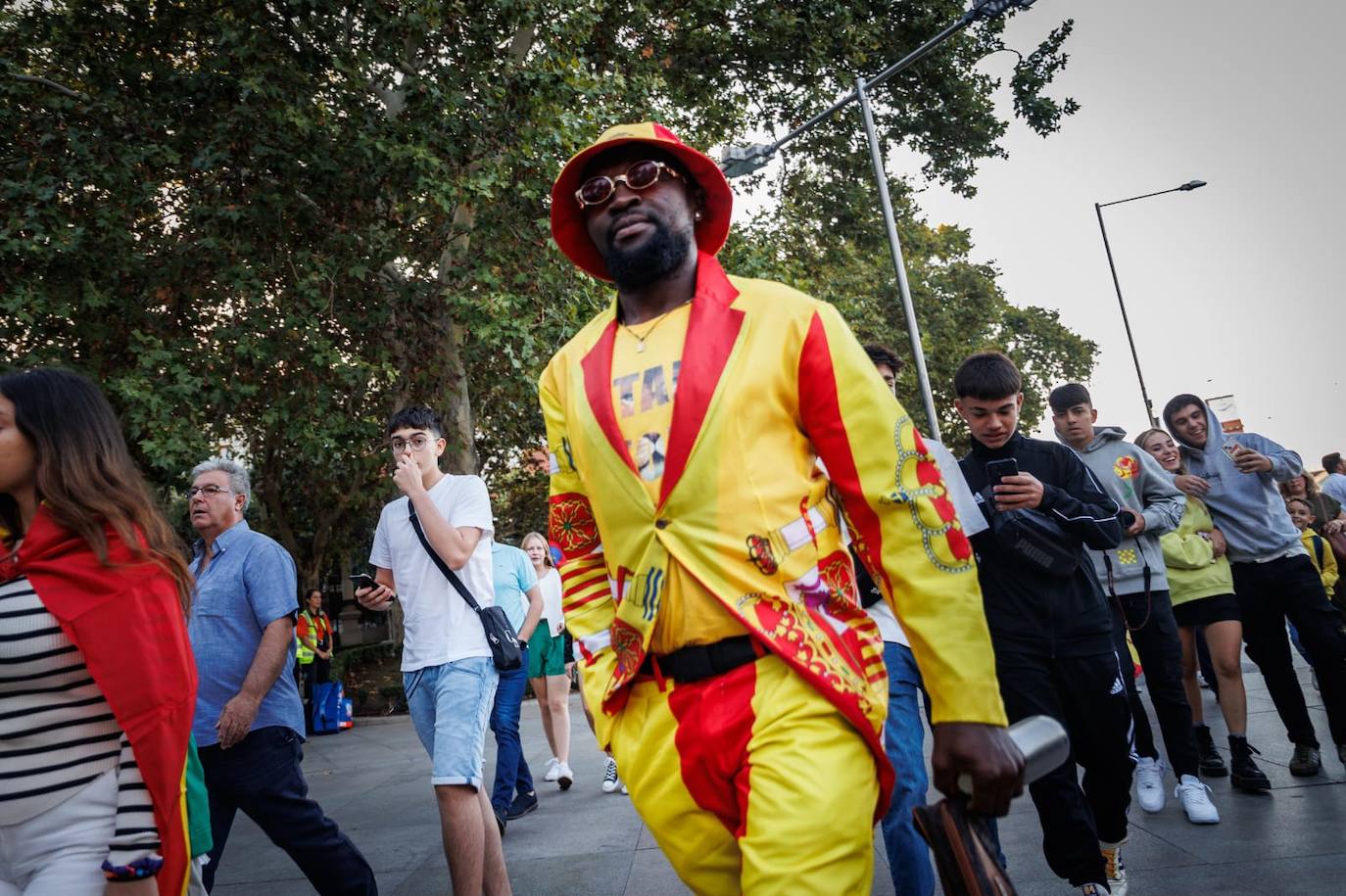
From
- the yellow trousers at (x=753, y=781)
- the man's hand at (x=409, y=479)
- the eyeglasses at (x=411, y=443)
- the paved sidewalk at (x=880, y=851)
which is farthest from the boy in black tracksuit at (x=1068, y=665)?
the eyeglasses at (x=411, y=443)

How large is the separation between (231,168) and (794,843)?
11.8m

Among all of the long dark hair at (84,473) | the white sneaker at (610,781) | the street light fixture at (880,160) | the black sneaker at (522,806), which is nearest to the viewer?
the long dark hair at (84,473)

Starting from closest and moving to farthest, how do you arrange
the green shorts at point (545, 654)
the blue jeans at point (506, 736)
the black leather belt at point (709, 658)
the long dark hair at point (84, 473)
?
the black leather belt at point (709, 658) < the long dark hair at point (84, 473) < the blue jeans at point (506, 736) < the green shorts at point (545, 654)

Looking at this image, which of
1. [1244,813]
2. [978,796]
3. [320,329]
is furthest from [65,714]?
[320,329]

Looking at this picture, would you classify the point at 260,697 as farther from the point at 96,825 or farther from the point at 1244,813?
the point at 1244,813

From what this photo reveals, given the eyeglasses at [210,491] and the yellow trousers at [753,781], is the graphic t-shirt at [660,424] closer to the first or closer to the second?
the yellow trousers at [753,781]

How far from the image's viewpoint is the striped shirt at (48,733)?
2.41 m

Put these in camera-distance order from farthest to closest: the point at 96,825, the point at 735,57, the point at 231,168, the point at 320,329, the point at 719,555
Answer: the point at 735,57 → the point at 320,329 → the point at 231,168 → the point at 96,825 → the point at 719,555

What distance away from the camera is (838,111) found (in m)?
16.2

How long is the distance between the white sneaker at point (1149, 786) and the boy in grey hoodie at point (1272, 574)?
0.88 meters

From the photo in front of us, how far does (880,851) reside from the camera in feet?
17.9

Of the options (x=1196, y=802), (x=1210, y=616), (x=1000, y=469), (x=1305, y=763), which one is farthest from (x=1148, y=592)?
(x=1000, y=469)

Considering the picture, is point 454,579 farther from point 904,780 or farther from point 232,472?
point 904,780

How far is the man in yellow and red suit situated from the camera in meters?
1.98
